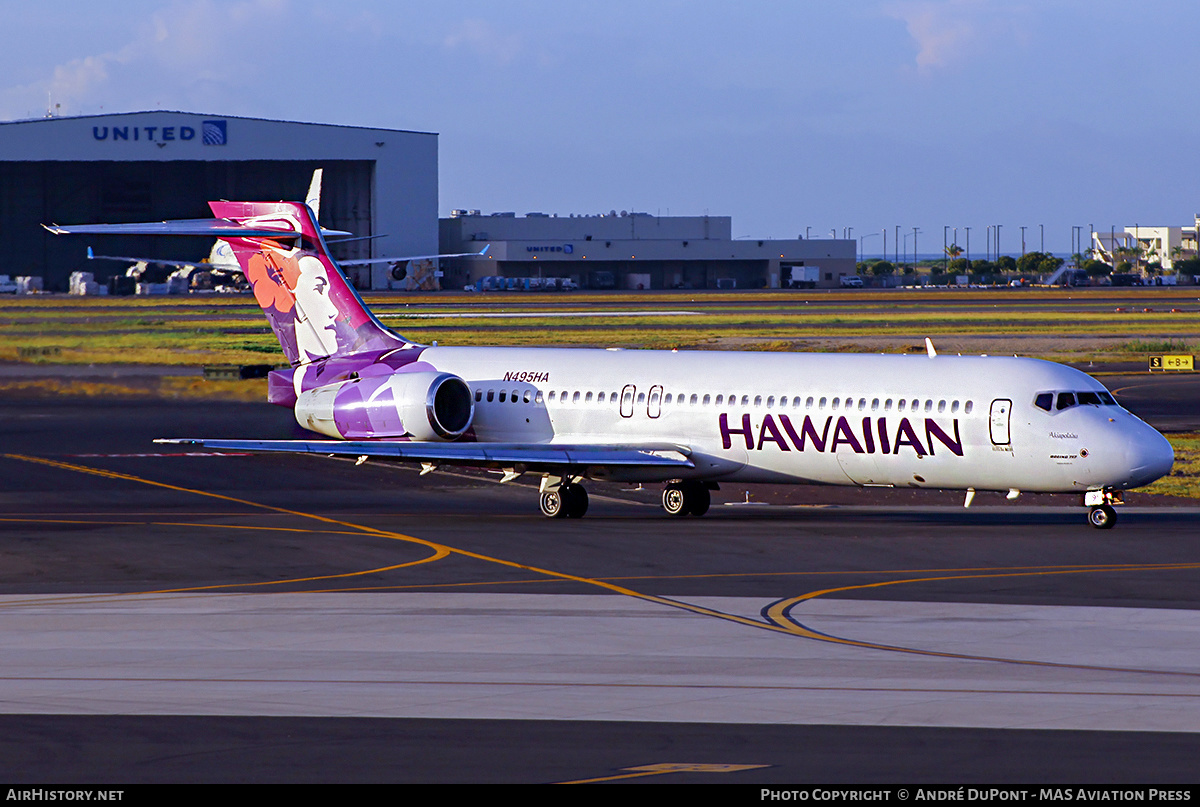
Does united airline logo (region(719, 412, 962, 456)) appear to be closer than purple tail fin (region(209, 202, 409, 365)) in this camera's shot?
Yes

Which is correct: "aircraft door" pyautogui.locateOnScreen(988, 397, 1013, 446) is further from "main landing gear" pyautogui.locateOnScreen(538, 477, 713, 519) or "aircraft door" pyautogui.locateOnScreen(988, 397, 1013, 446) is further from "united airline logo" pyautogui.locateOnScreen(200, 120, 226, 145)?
"united airline logo" pyautogui.locateOnScreen(200, 120, 226, 145)

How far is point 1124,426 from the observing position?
91.4 feet

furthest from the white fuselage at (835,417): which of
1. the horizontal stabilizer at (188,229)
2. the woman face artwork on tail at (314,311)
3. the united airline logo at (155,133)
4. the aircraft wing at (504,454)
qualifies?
the united airline logo at (155,133)

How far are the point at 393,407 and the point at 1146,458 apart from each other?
15.2 m

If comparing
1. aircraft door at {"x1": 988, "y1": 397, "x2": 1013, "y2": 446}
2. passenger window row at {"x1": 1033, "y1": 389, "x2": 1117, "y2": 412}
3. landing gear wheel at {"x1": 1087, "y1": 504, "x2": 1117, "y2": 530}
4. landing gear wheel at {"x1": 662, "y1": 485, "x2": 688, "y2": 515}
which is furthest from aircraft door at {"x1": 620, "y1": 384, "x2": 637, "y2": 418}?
landing gear wheel at {"x1": 1087, "y1": 504, "x2": 1117, "y2": 530}

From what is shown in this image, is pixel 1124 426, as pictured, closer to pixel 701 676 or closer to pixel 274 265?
pixel 701 676

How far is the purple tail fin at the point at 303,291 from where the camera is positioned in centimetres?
3584

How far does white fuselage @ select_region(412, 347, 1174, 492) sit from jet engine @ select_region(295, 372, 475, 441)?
0.54 m

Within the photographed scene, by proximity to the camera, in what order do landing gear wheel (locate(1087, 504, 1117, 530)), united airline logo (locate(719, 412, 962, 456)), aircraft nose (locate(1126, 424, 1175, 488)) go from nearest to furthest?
aircraft nose (locate(1126, 424, 1175, 488)) < landing gear wheel (locate(1087, 504, 1117, 530)) < united airline logo (locate(719, 412, 962, 456))

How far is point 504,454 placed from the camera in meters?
30.7

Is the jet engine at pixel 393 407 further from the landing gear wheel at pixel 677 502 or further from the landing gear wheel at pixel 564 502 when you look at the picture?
the landing gear wheel at pixel 677 502

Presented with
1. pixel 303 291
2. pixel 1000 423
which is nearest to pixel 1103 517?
pixel 1000 423

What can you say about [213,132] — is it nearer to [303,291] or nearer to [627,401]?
[303,291]

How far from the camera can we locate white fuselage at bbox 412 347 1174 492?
28.0 m
